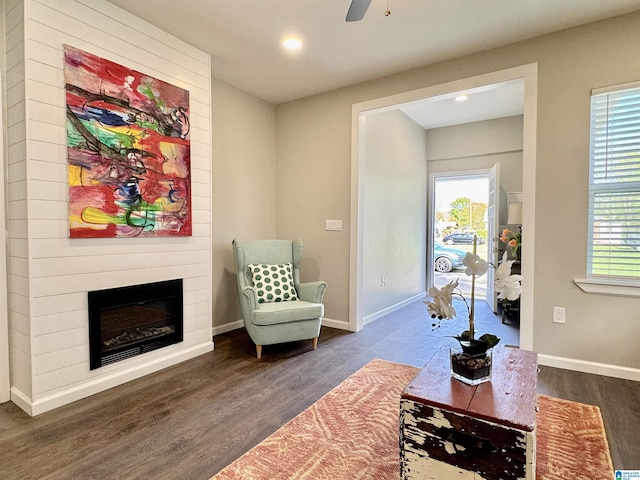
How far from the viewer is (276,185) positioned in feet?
14.7

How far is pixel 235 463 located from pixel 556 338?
8.74 ft

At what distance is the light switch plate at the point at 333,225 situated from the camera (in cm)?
399

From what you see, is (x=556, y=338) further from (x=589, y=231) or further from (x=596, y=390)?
(x=589, y=231)

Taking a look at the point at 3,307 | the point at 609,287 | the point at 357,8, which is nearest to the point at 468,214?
the point at 609,287

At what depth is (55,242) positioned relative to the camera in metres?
2.18

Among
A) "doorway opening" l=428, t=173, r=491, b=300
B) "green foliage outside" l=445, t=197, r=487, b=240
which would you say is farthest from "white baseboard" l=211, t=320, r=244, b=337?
"green foliage outside" l=445, t=197, r=487, b=240

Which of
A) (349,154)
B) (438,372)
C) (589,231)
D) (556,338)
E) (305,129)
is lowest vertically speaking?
(556,338)

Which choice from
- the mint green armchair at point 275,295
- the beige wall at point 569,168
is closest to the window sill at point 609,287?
the beige wall at point 569,168

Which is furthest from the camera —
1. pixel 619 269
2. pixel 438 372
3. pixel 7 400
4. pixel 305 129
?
pixel 305 129

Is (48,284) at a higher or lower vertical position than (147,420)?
higher

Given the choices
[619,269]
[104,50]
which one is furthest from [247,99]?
[619,269]

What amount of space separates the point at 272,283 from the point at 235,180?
1297 millimetres

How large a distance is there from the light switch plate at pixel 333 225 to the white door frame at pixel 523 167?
17 centimetres

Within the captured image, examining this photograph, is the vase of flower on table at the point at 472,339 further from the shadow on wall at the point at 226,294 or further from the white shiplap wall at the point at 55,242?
the shadow on wall at the point at 226,294
